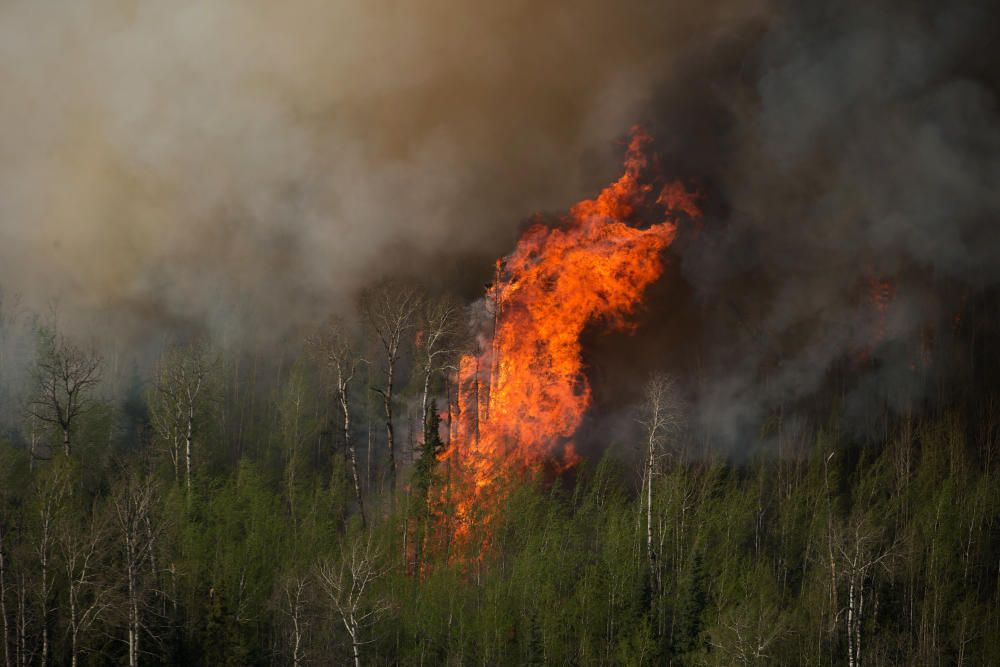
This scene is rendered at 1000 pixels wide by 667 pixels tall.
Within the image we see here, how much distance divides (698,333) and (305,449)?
33.2m

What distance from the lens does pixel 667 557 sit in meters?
66.0

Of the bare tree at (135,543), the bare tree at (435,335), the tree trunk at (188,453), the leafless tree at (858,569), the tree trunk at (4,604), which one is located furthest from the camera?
the bare tree at (435,335)

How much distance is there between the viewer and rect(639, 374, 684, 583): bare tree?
63.7 metres

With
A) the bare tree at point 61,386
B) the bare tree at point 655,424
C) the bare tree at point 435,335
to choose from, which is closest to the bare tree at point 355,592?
the bare tree at point 435,335

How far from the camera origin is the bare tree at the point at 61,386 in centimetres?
6812

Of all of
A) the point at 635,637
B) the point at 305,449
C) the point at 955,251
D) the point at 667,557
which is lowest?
the point at 635,637

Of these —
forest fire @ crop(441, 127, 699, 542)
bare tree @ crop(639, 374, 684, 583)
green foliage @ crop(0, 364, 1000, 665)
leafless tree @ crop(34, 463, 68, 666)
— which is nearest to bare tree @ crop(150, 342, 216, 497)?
green foliage @ crop(0, 364, 1000, 665)

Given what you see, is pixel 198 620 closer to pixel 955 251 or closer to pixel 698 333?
pixel 698 333

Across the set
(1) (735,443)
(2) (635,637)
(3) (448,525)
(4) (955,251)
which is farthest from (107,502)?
(4) (955,251)

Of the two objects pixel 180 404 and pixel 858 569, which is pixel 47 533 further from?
pixel 858 569

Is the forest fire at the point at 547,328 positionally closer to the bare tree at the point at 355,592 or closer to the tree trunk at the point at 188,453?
the bare tree at the point at 355,592

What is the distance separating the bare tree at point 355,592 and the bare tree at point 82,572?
11.6 m

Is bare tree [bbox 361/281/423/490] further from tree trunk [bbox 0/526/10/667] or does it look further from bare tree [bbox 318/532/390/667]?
tree trunk [bbox 0/526/10/667]

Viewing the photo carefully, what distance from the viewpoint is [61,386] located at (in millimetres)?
72750
